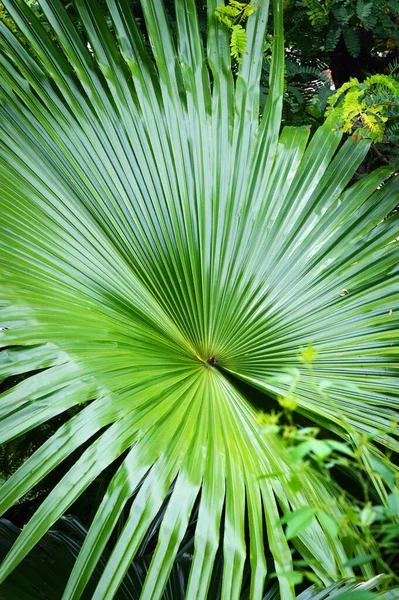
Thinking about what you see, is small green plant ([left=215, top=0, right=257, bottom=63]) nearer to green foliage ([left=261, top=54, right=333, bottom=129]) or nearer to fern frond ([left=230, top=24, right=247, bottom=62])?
fern frond ([left=230, top=24, right=247, bottom=62])

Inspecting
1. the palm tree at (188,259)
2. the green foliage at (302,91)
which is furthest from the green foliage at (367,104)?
the green foliage at (302,91)

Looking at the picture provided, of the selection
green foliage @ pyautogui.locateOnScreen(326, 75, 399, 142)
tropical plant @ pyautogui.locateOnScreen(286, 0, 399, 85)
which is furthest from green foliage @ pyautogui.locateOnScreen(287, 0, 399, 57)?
green foliage @ pyautogui.locateOnScreen(326, 75, 399, 142)

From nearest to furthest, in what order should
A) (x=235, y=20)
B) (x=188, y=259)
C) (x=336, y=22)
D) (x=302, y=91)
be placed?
(x=188, y=259)
(x=235, y=20)
(x=336, y=22)
(x=302, y=91)

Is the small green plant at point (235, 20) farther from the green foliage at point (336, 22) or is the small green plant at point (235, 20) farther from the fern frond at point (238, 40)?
the green foliage at point (336, 22)

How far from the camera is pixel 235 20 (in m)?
1.51

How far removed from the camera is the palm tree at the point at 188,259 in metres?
1.01

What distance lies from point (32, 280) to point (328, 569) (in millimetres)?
704

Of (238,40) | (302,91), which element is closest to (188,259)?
(238,40)

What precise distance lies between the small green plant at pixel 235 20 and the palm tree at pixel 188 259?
2 centimetres

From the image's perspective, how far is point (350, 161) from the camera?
1.56 m

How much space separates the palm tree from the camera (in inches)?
39.6

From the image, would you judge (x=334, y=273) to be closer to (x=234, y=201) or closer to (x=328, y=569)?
(x=234, y=201)

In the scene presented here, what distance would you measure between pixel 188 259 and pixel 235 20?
2.05ft

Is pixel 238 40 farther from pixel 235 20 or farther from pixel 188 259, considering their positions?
pixel 188 259
